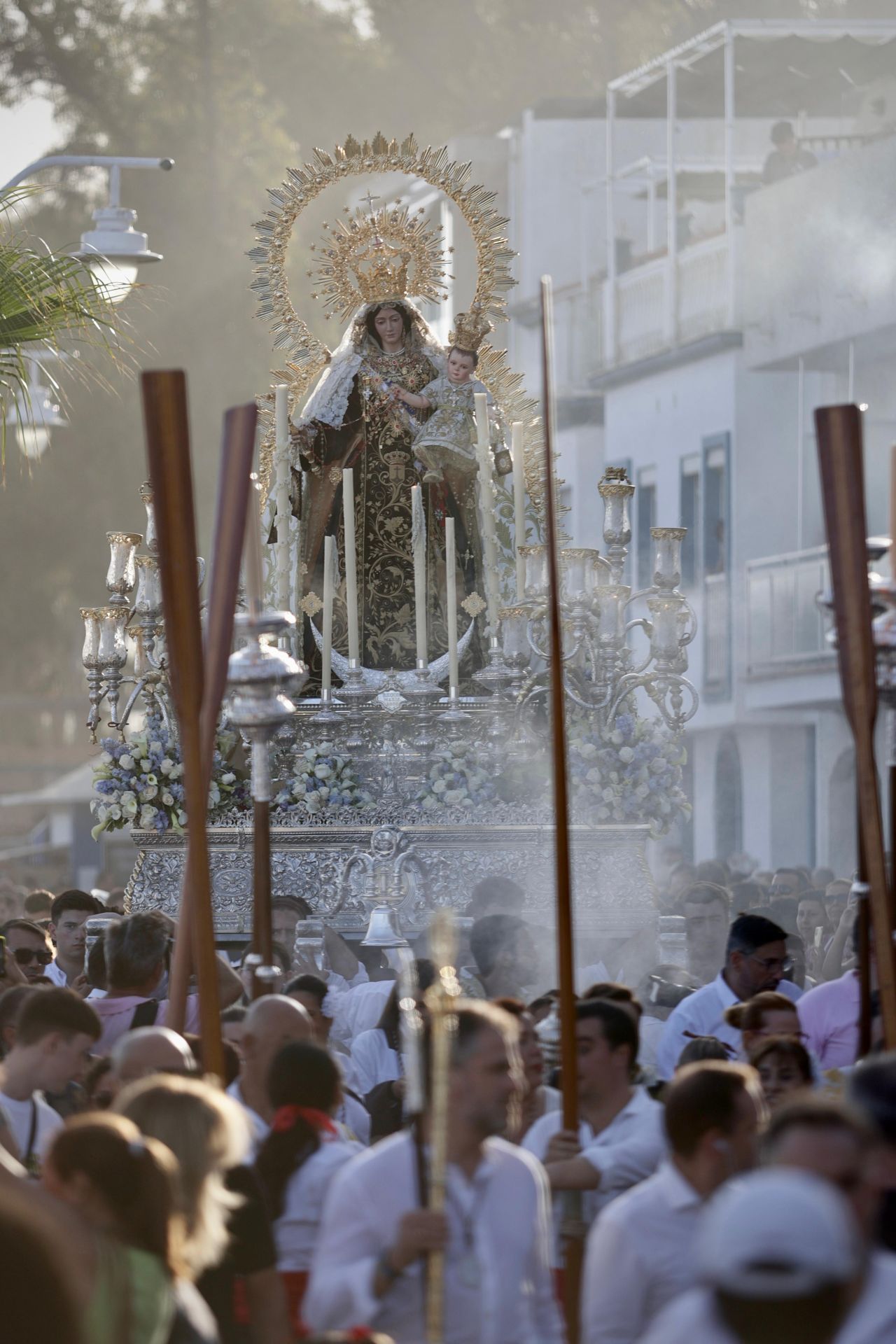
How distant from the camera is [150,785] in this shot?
10.6m

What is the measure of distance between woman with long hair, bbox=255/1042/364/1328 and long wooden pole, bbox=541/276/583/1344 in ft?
1.62

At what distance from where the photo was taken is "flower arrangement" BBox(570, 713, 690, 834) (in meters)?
10.4

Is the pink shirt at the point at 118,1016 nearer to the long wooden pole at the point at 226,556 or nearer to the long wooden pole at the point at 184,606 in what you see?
the long wooden pole at the point at 226,556

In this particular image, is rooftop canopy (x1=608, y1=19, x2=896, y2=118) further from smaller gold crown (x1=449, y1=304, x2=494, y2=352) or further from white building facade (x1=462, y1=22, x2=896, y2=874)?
smaller gold crown (x1=449, y1=304, x2=494, y2=352)

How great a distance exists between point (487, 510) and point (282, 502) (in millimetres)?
896

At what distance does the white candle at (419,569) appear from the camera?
427 inches

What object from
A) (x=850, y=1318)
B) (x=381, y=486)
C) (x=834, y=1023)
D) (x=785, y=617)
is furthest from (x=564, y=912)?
(x=785, y=617)

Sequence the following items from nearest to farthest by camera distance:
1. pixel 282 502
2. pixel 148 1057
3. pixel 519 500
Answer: pixel 148 1057, pixel 519 500, pixel 282 502

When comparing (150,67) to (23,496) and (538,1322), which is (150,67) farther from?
(538,1322)

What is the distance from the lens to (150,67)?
36.8 metres

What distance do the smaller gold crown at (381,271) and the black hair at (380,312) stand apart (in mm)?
89

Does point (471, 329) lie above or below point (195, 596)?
above

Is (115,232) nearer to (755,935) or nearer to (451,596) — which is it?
(451,596)

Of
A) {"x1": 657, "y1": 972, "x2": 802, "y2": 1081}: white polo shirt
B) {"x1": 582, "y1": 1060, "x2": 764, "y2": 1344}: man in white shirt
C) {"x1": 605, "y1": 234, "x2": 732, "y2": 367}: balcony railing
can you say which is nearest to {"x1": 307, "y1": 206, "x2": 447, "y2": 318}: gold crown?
{"x1": 657, "y1": 972, "x2": 802, "y2": 1081}: white polo shirt
